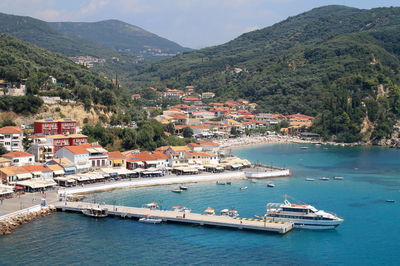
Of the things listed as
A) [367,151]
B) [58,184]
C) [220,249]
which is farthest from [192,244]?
[367,151]

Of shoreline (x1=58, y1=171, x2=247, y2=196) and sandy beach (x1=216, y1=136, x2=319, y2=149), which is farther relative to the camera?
sandy beach (x1=216, y1=136, x2=319, y2=149)

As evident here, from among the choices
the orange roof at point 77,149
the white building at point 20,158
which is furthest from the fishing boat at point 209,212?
the white building at point 20,158

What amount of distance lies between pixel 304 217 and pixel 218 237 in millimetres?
6292

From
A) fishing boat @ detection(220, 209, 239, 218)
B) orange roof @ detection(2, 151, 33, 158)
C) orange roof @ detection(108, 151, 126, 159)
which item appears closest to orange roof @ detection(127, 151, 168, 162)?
orange roof @ detection(108, 151, 126, 159)

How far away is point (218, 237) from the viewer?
32844 millimetres

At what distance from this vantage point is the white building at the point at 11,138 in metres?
49.9

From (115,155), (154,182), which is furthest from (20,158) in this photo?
(154,182)

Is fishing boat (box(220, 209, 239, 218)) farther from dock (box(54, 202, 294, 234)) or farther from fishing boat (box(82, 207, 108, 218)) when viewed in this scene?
fishing boat (box(82, 207, 108, 218))

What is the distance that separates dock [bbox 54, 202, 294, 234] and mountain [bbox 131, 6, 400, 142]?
5609cm

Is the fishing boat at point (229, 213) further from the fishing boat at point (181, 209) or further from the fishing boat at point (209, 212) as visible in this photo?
the fishing boat at point (181, 209)

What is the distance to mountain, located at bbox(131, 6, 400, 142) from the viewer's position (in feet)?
299

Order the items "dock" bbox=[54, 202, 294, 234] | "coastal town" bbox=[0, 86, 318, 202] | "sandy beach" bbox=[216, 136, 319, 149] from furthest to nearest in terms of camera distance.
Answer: "sandy beach" bbox=[216, 136, 319, 149] → "coastal town" bbox=[0, 86, 318, 202] → "dock" bbox=[54, 202, 294, 234]

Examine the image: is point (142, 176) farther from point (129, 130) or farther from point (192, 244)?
point (192, 244)

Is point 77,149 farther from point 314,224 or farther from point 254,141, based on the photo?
point 254,141
